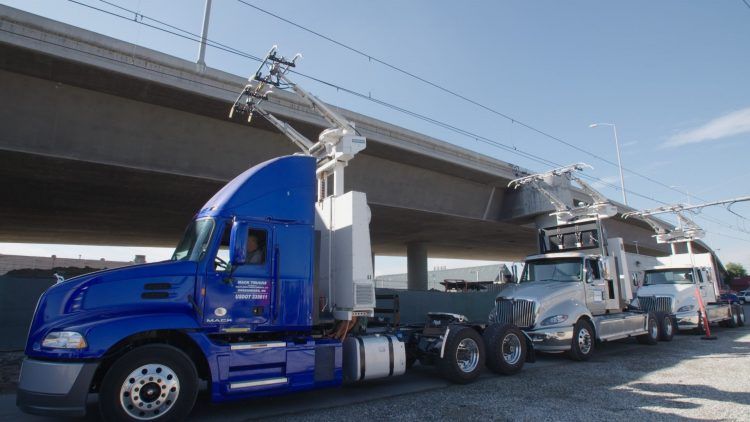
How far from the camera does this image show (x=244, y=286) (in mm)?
6418

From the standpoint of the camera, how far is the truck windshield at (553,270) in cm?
1166

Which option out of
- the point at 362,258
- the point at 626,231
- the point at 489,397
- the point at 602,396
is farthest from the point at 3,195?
the point at 626,231

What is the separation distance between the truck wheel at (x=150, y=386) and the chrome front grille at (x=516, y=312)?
24.5ft

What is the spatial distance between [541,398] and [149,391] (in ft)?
18.9

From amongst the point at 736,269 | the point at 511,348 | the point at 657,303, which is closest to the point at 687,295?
the point at 657,303

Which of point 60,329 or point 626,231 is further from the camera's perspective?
point 626,231

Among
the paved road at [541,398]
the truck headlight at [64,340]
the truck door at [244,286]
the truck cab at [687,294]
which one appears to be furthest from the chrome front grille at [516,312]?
the truck headlight at [64,340]

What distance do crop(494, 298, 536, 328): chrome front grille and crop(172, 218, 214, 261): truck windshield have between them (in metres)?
7.44

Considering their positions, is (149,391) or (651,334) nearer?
(149,391)

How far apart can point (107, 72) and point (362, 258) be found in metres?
8.96

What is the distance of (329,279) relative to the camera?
25.4 feet

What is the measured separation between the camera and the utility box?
7.33 metres

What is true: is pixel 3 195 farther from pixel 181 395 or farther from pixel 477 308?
pixel 477 308

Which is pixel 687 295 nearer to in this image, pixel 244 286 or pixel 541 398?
pixel 541 398
